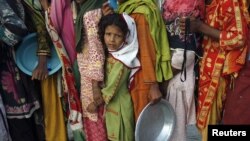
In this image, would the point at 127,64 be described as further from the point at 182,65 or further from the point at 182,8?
the point at 182,8

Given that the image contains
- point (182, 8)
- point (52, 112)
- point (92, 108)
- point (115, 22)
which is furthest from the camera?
→ point (52, 112)

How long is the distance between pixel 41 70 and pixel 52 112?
0.37m

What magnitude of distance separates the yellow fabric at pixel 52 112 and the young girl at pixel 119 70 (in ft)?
1.45

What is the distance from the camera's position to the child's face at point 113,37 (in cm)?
267

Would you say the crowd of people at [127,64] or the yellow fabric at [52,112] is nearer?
the crowd of people at [127,64]

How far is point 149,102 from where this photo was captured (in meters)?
2.83

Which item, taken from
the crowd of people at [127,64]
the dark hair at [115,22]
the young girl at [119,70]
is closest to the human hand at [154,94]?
the crowd of people at [127,64]

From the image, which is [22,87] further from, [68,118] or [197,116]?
[197,116]

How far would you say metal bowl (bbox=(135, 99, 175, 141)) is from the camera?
9.29 ft

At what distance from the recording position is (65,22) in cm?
292

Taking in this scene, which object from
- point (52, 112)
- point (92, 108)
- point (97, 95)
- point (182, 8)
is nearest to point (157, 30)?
point (182, 8)

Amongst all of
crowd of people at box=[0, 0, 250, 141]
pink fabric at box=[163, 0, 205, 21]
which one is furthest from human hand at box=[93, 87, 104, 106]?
pink fabric at box=[163, 0, 205, 21]

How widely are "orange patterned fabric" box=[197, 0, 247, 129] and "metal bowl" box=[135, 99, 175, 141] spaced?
0.22 m

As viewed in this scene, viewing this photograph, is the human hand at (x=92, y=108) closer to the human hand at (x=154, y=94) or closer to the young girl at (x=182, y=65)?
the human hand at (x=154, y=94)
